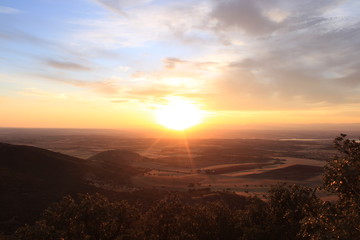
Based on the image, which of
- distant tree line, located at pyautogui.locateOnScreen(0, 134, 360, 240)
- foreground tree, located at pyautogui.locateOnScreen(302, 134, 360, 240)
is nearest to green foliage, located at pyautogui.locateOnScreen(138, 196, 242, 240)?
distant tree line, located at pyautogui.locateOnScreen(0, 134, 360, 240)

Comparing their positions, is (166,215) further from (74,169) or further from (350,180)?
(74,169)

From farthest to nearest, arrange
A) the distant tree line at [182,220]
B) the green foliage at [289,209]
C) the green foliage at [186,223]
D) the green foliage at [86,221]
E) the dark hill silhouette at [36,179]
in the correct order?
the dark hill silhouette at [36,179] < the green foliage at [186,223] < the green foliage at [289,209] < the green foliage at [86,221] < the distant tree line at [182,220]

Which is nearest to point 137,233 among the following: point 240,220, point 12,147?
point 240,220

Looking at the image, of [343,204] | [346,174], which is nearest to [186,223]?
[343,204]

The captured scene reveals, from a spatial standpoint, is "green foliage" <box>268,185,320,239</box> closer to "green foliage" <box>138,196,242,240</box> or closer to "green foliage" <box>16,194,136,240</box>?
"green foliage" <box>138,196,242,240</box>

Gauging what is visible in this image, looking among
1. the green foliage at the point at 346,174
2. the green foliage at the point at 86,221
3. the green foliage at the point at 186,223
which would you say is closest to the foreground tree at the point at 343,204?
the green foliage at the point at 346,174

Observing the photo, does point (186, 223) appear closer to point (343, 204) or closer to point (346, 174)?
point (343, 204)

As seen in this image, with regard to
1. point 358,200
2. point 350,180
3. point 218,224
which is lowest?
point 218,224

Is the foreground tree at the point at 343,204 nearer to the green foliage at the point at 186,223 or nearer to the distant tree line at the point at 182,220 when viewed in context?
the distant tree line at the point at 182,220

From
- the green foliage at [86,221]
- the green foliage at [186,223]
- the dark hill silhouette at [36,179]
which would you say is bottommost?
the dark hill silhouette at [36,179]
